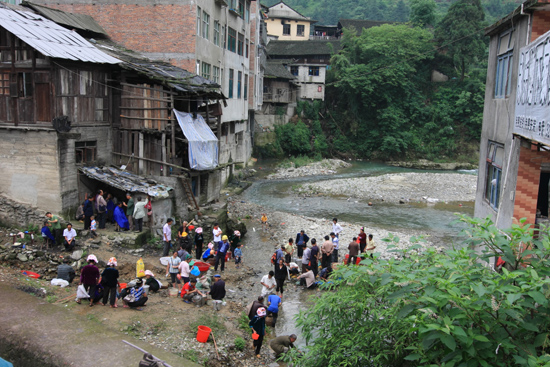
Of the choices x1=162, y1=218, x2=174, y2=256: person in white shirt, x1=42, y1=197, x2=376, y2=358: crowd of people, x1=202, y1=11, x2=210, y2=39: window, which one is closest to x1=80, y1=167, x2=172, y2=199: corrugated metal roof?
x1=42, y1=197, x2=376, y2=358: crowd of people

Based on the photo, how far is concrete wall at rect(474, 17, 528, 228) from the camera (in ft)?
35.5

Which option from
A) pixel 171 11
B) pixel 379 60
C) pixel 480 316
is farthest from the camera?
pixel 379 60

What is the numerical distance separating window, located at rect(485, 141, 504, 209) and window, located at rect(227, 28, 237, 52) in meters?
21.2

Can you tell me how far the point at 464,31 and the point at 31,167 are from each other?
47210 mm

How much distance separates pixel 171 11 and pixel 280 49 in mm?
34207

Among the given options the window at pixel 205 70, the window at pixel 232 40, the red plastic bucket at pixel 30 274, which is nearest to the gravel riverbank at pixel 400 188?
the window at pixel 232 40

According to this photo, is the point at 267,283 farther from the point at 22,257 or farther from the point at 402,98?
the point at 402,98

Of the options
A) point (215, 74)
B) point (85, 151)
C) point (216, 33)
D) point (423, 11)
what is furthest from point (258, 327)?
point (423, 11)

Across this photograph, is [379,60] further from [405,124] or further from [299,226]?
[299,226]

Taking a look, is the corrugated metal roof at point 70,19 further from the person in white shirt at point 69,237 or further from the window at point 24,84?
the person in white shirt at point 69,237

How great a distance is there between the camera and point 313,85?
2149 inches

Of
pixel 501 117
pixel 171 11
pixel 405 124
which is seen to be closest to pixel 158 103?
pixel 171 11

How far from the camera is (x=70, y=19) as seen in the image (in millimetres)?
20281

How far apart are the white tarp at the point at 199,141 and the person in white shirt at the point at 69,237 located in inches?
230
